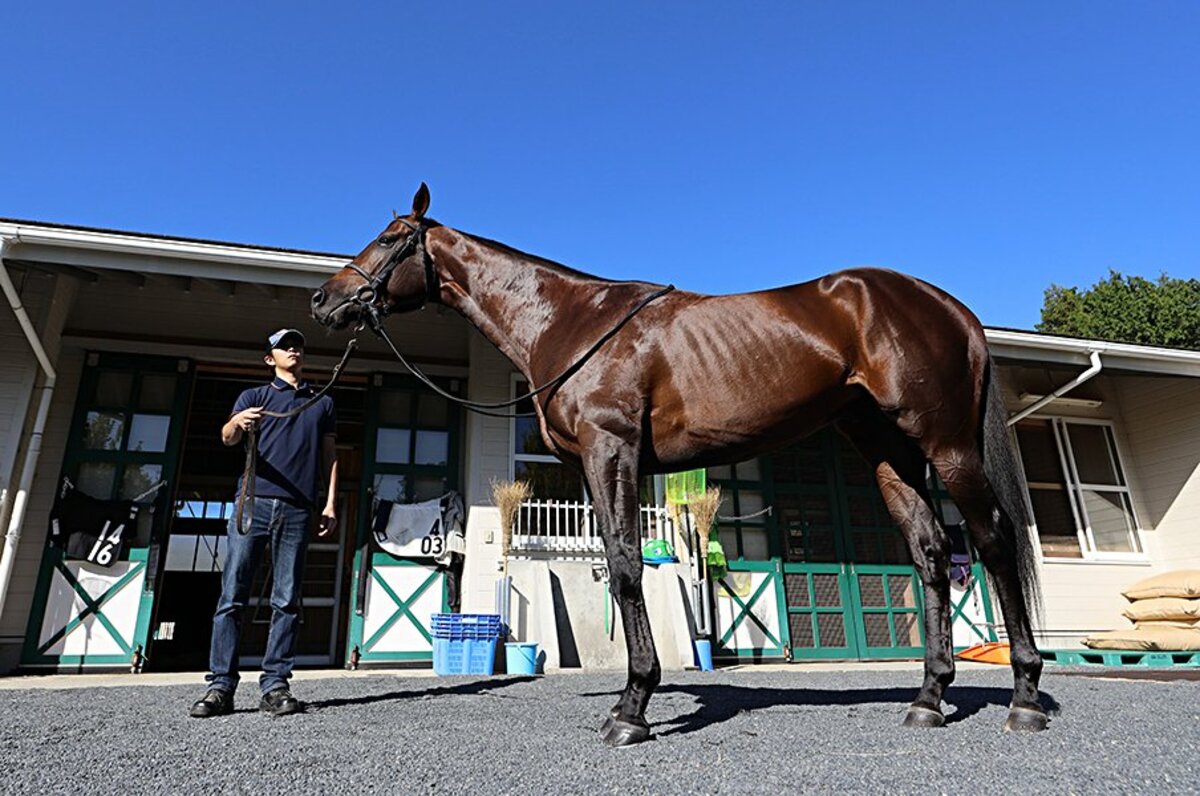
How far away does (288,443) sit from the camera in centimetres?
310

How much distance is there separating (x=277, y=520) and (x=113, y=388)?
5.21 m

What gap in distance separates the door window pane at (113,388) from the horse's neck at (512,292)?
17.9ft

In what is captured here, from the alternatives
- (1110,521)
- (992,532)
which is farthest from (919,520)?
(1110,521)

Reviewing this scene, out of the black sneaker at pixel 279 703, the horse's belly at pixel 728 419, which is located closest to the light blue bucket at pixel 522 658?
the black sneaker at pixel 279 703

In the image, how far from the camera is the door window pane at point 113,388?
6836mm

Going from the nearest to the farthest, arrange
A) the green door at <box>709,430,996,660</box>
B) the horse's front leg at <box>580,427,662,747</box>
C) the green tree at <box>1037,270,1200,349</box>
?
the horse's front leg at <box>580,427,662,747</box>
the green door at <box>709,430,996,660</box>
the green tree at <box>1037,270,1200,349</box>

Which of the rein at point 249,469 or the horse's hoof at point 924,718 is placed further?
the rein at point 249,469

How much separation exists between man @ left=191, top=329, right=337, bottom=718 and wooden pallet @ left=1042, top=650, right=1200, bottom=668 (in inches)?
288

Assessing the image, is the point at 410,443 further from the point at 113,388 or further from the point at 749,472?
the point at 749,472

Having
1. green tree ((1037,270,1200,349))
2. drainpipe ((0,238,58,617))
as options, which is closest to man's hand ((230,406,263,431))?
drainpipe ((0,238,58,617))

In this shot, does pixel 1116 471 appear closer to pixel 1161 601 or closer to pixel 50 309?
pixel 1161 601

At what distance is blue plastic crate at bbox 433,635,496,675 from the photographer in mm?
5688

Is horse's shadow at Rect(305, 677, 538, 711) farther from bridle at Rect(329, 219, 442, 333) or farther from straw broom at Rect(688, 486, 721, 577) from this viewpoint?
straw broom at Rect(688, 486, 721, 577)

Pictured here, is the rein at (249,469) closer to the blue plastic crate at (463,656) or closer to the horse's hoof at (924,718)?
the horse's hoof at (924,718)
